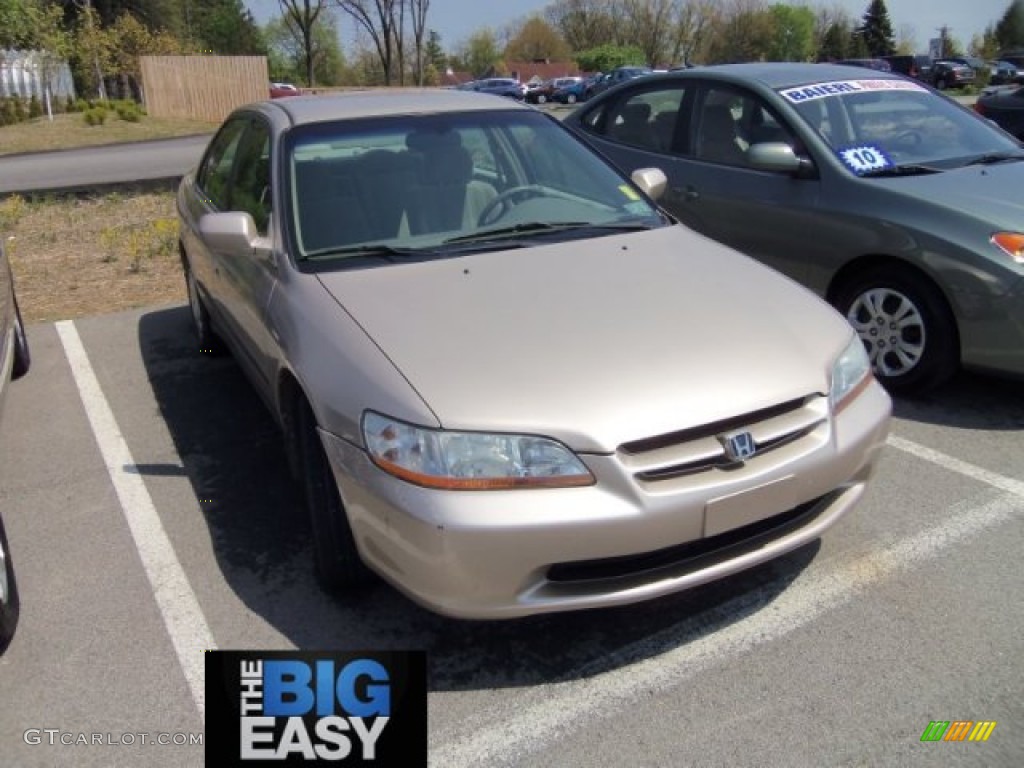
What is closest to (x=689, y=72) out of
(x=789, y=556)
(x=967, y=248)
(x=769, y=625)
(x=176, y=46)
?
(x=967, y=248)

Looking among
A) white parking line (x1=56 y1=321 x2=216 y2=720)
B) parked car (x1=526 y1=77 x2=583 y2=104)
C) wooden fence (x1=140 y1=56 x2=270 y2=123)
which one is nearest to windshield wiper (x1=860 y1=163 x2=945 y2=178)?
white parking line (x1=56 y1=321 x2=216 y2=720)

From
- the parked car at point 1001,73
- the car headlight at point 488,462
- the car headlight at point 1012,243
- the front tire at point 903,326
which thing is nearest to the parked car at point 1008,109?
the front tire at point 903,326

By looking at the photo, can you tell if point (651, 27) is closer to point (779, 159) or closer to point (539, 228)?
point (779, 159)

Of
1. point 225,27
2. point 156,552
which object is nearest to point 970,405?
point 156,552

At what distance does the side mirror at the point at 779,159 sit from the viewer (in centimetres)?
482

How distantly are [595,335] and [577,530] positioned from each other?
68cm

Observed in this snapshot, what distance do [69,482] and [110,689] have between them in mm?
1615

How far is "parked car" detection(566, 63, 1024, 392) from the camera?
4.16 m

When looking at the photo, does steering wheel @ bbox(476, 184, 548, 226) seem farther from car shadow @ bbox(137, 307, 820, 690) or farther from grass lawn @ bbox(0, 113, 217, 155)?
grass lawn @ bbox(0, 113, 217, 155)

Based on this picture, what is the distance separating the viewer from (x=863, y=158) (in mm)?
4801

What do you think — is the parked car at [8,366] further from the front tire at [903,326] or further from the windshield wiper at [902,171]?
the windshield wiper at [902,171]

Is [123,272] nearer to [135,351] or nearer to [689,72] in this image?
[135,351]

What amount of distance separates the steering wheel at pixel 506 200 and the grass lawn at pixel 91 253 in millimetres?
4012

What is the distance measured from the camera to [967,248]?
163 inches
